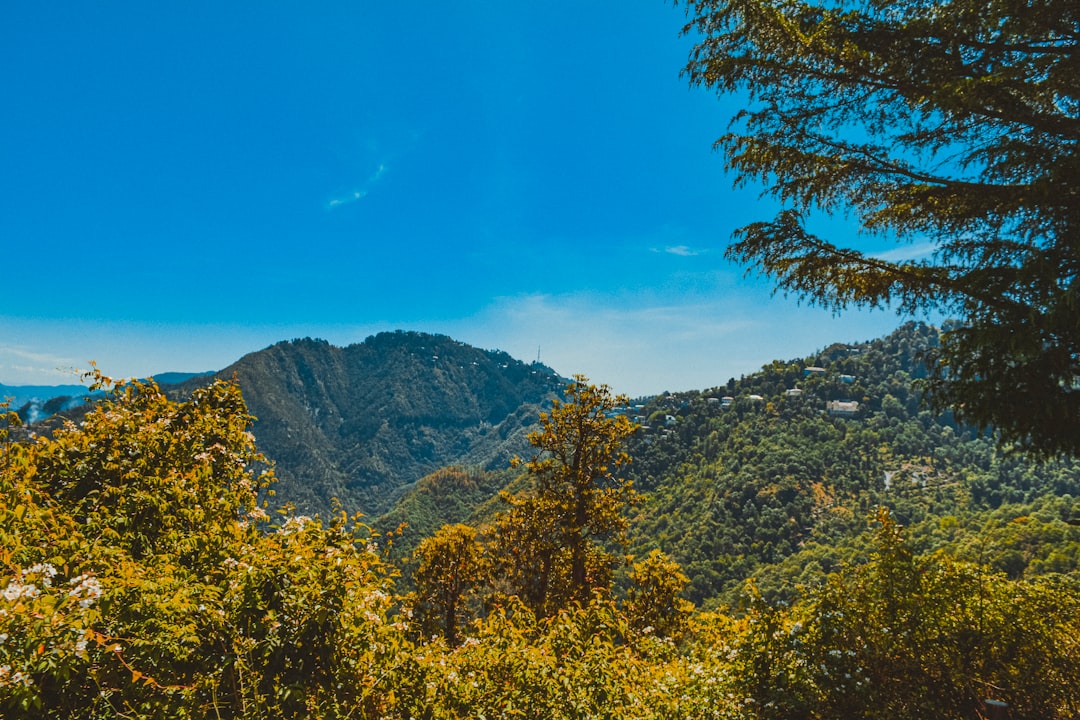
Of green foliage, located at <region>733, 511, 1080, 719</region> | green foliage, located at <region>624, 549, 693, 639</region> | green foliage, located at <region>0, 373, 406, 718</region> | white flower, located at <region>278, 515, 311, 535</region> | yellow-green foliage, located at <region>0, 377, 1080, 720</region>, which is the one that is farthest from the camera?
green foliage, located at <region>624, 549, 693, 639</region>

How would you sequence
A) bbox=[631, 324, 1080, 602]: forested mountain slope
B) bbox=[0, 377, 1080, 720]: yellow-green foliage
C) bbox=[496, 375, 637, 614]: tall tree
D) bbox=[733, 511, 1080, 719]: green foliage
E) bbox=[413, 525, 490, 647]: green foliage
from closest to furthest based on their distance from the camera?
bbox=[0, 377, 1080, 720]: yellow-green foliage < bbox=[733, 511, 1080, 719]: green foliage < bbox=[496, 375, 637, 614]: tall tree < bbox=[413, 525, 490, 647]: green foliage < bbox=[631, 324, 1080, 602]: forested mountain slope

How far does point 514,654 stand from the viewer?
5.02m

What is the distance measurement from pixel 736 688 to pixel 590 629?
1940 millimetres

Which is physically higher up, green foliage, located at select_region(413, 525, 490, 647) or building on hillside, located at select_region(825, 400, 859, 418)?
building on hillside, located at select_region(825, 400, 859, 418)

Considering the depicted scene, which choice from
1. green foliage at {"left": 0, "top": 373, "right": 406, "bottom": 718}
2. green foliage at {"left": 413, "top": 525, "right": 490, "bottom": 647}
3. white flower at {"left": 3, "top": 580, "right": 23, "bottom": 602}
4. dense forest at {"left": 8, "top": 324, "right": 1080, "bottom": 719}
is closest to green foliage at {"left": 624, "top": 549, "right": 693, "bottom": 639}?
dense forest at {"left": 8, "top": 324, "right": 1080, "bottom": 719}

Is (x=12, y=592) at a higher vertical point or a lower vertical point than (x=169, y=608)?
higher

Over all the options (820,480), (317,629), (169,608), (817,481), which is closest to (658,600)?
(317,629)

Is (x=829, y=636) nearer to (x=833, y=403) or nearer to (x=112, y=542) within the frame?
(x=112, y=542)

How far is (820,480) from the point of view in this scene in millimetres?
120938

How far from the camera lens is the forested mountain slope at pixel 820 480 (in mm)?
79312

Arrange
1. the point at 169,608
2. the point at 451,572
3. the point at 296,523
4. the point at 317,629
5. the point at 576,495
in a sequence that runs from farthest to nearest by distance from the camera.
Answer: the point at 451,572
the point at 576,495
the point at 296,523
the point at 317,629
the point at 169,608

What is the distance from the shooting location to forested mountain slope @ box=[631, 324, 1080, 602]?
79.3 m

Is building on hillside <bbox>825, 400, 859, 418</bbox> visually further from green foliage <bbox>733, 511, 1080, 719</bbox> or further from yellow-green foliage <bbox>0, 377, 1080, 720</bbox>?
green foliage <bbox>733, 511, 1080, 719</bbox>

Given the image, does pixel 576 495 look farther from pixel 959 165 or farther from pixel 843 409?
pixel 843 409
